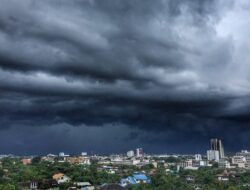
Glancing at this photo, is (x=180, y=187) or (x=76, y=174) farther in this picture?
(x=76, y=174)

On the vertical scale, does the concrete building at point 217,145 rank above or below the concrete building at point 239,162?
above

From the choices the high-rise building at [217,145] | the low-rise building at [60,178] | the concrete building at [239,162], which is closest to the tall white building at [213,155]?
the high-rise building at [217,145]

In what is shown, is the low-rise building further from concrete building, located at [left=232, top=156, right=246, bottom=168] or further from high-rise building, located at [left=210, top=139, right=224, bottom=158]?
high-rise building, located at [left=210, top=139, right=224, bottom=158]

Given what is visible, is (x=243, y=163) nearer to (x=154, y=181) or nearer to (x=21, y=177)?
(x=154, y=181)

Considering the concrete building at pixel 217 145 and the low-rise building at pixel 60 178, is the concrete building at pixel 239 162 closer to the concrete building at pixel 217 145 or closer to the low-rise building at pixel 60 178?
the concrete building at pixel 217 145

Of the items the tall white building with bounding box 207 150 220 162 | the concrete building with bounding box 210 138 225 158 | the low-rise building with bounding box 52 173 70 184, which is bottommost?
the low-rise building with bounding box 52 173 70 184

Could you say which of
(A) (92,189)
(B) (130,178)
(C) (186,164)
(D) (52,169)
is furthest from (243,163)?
(A) (92,189)

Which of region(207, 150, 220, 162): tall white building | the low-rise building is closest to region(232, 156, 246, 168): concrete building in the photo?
region(207, 150, 220, 162): tall white building

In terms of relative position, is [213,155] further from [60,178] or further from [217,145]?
[60,178]

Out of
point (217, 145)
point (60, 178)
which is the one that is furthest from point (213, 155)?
point (60, 178)

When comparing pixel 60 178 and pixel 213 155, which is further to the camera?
pixel 213 155

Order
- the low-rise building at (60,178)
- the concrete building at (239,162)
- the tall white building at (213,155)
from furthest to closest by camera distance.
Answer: the tall white building at (213,155), the concrete building at (239,162), the low-rise building at (60,178)
